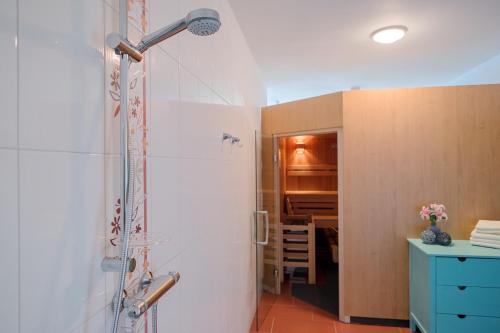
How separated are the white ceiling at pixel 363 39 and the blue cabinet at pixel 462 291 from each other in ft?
6.33

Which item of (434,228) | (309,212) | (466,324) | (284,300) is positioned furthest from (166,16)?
(309,212)

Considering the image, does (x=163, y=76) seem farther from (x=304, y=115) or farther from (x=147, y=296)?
(x=304, y=115)

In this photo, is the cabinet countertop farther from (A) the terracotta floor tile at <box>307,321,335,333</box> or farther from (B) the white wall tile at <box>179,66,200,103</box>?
(B) the white wall tile at <box>179,66,200,103</box>

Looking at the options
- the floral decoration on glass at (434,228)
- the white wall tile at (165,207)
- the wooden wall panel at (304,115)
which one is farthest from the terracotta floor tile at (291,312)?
the white wall tile at (165,207)

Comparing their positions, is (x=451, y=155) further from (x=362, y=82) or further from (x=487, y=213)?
(x=362, y=82)

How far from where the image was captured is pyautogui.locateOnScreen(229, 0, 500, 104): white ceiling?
208 cm

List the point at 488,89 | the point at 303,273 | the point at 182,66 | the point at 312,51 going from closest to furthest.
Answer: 1. the point at 182,66
2. the point at 488,89
3. the point at 312,51
4. the point at 303,273

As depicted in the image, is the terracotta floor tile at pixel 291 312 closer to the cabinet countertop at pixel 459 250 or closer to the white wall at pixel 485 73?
the cabinet countertop at pixel 459 250

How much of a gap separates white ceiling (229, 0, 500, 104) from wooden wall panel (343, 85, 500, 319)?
0.52m

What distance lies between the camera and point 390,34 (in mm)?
2426

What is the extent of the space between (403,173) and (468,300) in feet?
3.73

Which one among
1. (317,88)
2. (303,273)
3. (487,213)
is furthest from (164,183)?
(317,88)

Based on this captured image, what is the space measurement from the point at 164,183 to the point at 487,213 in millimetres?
2956

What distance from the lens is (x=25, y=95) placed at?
0.52 m
